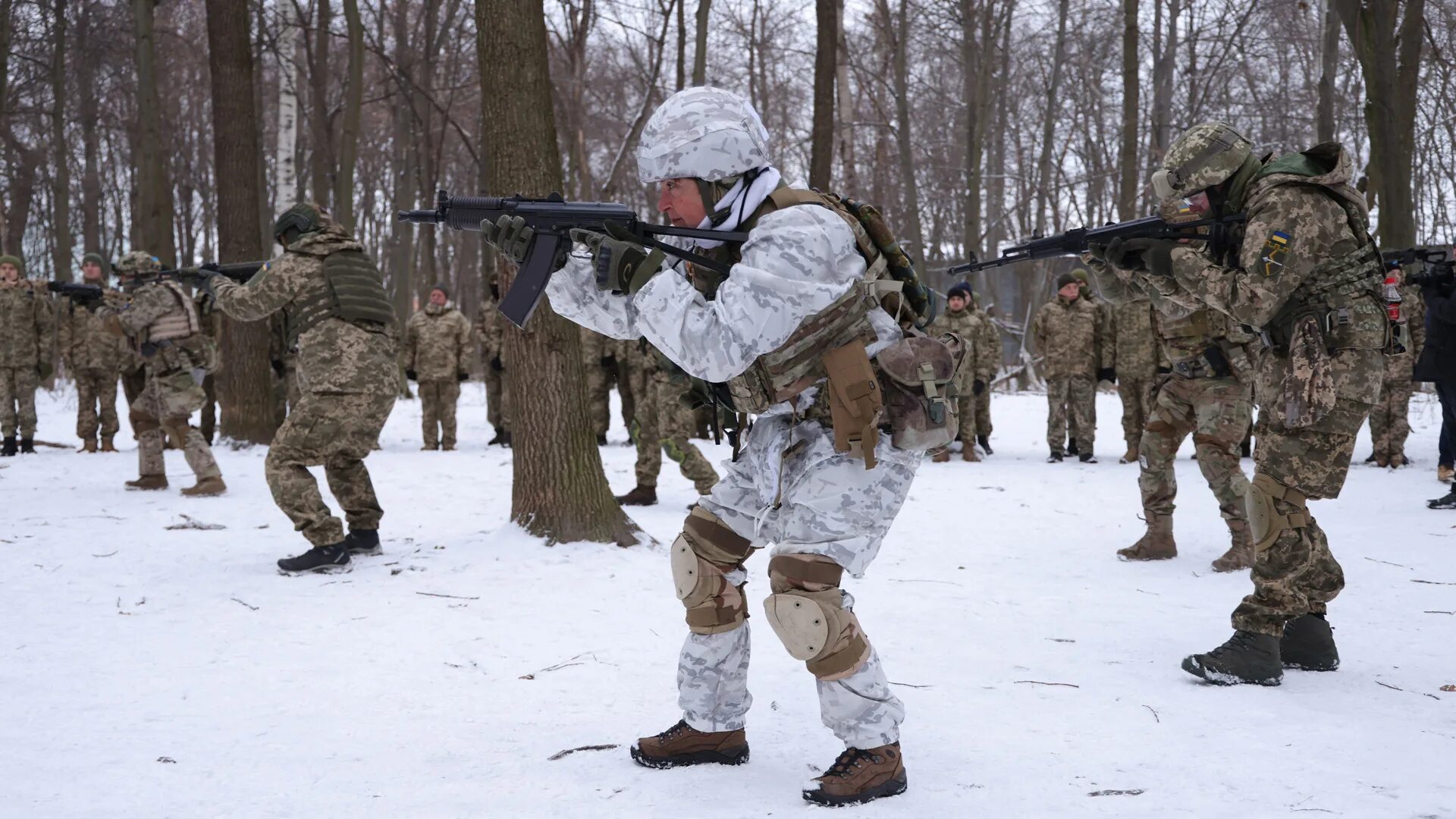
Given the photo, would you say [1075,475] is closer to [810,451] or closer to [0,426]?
[810,451]

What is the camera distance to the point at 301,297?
234 inches

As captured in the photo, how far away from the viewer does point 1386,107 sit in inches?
421

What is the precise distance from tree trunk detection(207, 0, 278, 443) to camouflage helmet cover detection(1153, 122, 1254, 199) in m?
9.77

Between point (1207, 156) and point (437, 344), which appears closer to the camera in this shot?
point (1207, 156)

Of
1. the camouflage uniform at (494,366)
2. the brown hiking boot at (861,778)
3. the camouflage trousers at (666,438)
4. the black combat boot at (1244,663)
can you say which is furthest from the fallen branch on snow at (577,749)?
the camouflage uniform at (494,366)

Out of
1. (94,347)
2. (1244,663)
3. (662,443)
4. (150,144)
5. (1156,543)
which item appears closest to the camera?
(1244,663)

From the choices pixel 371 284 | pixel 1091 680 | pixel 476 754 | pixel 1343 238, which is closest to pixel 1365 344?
pixel 1343 238

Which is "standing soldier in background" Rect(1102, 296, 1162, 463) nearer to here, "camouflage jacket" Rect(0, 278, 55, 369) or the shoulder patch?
the shoulder patch

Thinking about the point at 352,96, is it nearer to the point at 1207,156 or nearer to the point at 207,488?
the point at 207,488

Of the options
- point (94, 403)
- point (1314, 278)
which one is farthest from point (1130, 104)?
point (94, 403)

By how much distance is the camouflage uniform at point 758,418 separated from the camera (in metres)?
2.74

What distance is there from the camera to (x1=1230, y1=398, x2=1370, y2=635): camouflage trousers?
400cm

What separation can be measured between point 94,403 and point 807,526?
441 inches

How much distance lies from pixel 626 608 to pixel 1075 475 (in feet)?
21.7
